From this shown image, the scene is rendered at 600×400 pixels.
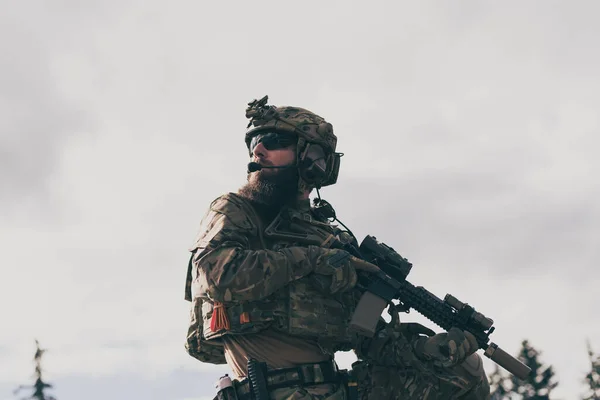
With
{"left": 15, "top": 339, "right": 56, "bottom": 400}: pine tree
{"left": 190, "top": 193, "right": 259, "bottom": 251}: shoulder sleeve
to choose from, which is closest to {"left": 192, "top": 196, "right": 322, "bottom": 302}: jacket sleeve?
{"left": 190, "top": 193, "right": 259, "bottom": 251}: shoulder sleeve

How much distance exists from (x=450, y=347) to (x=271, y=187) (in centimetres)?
230

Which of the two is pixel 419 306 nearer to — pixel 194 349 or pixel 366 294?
pixel 366 294

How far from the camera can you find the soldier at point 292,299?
8766 millimetres

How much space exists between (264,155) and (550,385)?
35679 mm

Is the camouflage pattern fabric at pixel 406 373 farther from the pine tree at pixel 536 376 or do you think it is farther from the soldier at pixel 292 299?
the pine tree at pixel 536 376

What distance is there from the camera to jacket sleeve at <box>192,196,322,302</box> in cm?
853

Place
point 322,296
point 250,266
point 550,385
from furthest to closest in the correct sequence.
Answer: point 550,385
point 322,296
point 250,266

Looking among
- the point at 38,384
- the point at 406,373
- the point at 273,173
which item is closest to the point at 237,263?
the point at 273,173

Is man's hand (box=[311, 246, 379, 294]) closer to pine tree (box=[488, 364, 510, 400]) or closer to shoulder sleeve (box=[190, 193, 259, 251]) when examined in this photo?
shoulder sleeve (box=[190, 193, 259, 251])

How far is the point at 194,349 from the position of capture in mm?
9484

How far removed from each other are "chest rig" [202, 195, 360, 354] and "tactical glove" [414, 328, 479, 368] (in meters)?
0.80

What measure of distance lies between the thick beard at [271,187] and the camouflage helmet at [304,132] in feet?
0.42

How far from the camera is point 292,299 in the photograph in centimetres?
893

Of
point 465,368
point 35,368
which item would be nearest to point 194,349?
point 465,368
